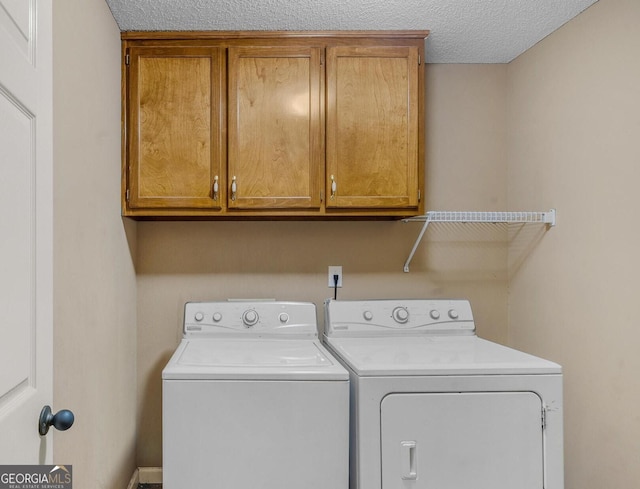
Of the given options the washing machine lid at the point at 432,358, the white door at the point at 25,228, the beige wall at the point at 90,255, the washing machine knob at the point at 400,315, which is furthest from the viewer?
the washing machine knob at the point at 400,315

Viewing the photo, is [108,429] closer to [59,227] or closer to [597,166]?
[59,227]

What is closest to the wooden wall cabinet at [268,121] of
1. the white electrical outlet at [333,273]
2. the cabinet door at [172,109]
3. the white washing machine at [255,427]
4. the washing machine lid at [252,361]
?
the cabinet door at [172,109]

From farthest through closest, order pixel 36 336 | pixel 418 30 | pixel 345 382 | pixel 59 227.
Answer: pixel 418 30
pixel 345 382
pixel 59 227
pixel 36 336

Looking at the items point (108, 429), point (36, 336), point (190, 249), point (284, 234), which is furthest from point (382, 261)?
point (36, 336)

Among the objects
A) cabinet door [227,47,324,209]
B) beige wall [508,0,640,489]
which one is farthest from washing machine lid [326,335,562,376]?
cabinet door [227,47,324,209]

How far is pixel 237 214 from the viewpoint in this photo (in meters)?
2.18

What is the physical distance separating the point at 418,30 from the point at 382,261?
1.18 m

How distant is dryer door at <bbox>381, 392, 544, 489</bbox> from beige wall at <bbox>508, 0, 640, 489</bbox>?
0.45m

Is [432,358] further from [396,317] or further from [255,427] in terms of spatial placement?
[255,427]

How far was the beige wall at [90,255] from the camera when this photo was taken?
143cm

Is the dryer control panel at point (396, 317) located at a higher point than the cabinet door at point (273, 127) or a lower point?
lower

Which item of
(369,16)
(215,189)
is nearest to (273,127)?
(215,189)

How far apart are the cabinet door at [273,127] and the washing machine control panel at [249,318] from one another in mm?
501

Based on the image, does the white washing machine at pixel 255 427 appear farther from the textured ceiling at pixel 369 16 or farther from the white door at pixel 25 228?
the textured ceiling at pixel 369 16
